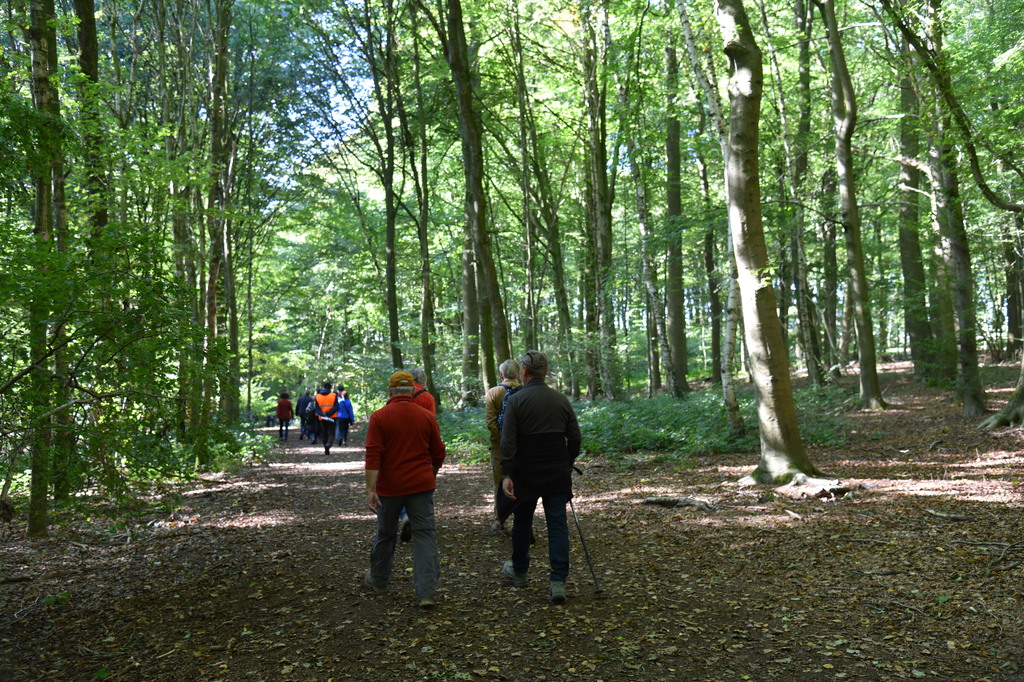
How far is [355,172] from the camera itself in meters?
24.0

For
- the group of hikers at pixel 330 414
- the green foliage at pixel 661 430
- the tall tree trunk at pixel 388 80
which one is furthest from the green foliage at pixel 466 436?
the group of hikers at pixel 330 414

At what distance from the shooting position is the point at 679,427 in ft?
45.5

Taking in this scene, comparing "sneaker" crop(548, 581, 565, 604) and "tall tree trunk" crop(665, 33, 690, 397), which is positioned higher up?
"tall tree trunk" crop(665, 33, 690, 397)

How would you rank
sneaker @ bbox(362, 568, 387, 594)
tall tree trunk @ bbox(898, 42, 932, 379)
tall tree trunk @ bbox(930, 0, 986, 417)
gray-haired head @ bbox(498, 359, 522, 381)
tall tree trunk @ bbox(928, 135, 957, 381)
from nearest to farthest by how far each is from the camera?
sneaker @ bbox(362, 568, 387, 594) → gray-haired head @ bbox(498, 359, 522, 381) → tall tree trunk @ bbox(930, 0, 986, 417) → tall tree trunk @ bbox(928, 135, 957, 381) → tall tree trunk @ bbox(898, 42, 932, 379)

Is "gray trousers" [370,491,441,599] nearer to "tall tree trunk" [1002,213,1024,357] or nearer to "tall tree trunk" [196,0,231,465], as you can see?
"tall tree trunk" [196,0,231,465]

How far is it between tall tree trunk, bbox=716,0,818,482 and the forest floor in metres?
0.70

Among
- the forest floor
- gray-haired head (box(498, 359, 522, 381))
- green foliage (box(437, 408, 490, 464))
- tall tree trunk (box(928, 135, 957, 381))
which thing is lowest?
the forest floor

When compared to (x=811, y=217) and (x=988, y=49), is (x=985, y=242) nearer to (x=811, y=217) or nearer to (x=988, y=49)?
(x=811, y=217)

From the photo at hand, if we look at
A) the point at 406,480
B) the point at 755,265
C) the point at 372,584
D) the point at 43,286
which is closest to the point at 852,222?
the point at 755,265

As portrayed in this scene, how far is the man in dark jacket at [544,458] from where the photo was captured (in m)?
5.36

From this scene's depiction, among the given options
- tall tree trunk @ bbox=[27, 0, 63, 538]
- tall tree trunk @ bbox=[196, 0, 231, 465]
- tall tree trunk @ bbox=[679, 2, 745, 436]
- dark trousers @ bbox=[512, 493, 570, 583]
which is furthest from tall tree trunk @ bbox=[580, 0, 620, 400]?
tall tree trunk @ bbox=[27, 0, 63, 538]

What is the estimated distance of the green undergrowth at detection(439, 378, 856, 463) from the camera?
12.6 meters

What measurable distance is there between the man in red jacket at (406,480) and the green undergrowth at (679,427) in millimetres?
7751

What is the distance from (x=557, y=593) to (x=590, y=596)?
0.43 metres
